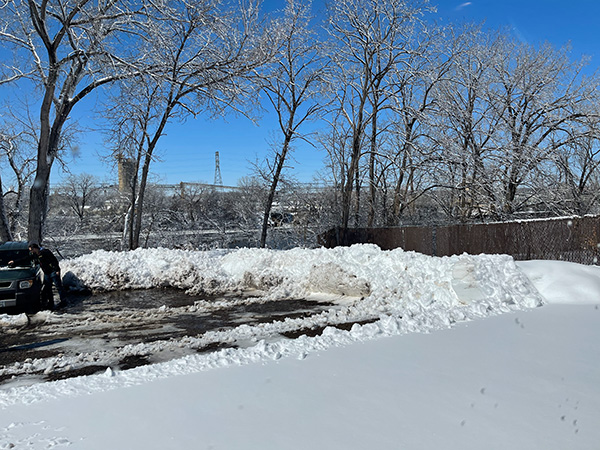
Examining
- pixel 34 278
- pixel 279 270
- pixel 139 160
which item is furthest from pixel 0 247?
pixel 139 160

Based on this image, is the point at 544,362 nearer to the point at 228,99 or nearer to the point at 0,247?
the point at 0,247

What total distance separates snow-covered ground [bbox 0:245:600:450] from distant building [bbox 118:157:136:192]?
21164 mm

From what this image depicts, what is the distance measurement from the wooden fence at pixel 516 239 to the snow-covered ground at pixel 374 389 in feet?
12.9

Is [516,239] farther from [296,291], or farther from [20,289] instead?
[20,289]

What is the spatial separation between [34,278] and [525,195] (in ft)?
74.3

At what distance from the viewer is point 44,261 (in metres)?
11.5

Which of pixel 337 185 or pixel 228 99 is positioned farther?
pixel 337 185

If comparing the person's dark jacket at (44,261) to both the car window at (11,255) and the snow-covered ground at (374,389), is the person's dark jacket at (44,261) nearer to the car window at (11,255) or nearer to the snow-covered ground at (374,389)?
the car window at (11,255)

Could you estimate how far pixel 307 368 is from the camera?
551cm

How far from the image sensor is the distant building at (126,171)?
2885 cm

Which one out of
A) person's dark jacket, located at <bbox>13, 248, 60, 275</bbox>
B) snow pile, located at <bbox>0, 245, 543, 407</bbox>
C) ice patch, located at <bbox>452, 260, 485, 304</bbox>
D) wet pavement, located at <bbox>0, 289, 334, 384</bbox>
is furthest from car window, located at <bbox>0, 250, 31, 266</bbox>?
ice patch, located at <bbox>452, 260, 485, 304</bbox>

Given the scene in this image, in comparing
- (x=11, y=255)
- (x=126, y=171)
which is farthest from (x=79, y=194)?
(x=11, y=255)

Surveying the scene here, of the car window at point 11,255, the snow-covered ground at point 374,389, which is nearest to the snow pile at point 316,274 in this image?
the snow-covered ground at point 374,389

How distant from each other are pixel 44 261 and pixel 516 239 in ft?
48.1
